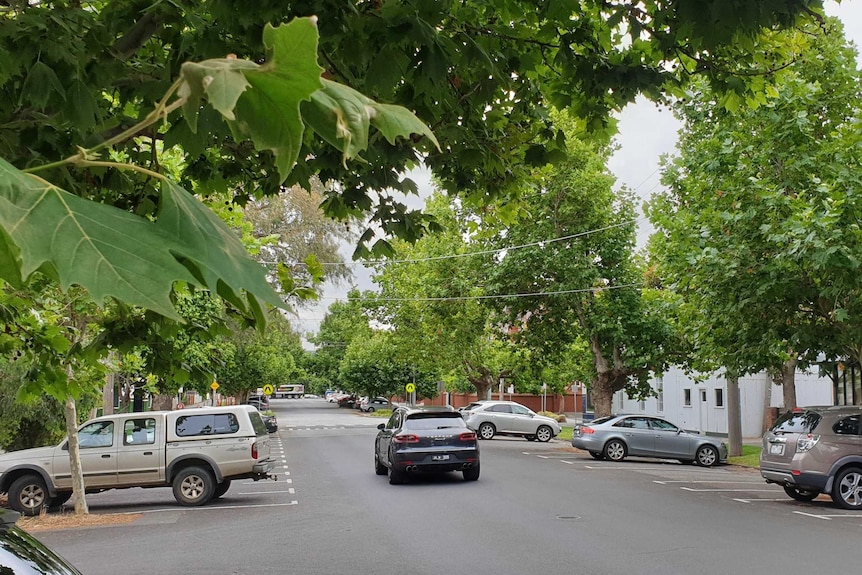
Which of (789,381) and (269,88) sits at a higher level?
(789,381)

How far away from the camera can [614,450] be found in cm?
2394

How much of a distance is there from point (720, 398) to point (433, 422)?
21.6 meters

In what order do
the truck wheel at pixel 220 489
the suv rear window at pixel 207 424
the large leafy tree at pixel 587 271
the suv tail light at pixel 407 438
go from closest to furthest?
the suv rear window at pixel 207 424 < the truck wheel at pixel 220 489 < the suv tail light at pixel 407 438 < the large leafy tree at pixel 587 271

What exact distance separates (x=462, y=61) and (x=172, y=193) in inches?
151

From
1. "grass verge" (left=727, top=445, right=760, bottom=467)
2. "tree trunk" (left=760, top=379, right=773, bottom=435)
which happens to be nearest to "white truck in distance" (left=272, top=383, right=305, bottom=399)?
"tree trunk" (left=760, top=379, right=773, bottom=435)

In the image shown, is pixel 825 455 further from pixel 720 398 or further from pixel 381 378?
pixel 381 378

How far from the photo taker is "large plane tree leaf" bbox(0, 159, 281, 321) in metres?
1.06

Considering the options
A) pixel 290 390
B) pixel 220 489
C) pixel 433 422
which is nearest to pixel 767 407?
pixel 433 422

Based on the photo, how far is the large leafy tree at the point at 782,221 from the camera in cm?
1387

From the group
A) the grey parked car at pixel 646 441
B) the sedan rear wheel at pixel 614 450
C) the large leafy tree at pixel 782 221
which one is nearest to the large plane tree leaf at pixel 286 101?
the large leafy tree at pixel 782 221

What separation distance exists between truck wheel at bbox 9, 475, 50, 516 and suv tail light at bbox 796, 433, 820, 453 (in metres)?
13.2

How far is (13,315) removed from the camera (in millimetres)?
6883

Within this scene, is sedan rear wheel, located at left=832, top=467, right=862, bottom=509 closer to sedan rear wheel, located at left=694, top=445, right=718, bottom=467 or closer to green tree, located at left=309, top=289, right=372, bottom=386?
sedan rear wheel, located at left=694, top=445, right=718, bottom=467

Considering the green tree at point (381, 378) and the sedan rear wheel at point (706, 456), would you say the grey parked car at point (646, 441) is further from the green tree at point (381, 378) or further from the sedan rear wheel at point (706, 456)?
the green tree at point (381, 378)
